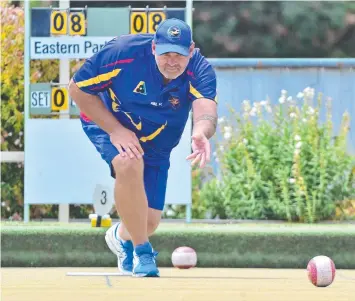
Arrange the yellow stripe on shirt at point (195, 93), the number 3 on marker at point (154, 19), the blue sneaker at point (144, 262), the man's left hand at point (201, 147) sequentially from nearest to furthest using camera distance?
the man's left hand at point (201, 147) → the yellow stripe on shirt at point (195, 93) → the blue sneaker at point (144, 262) → the number 3 on marker at point (154, 19)

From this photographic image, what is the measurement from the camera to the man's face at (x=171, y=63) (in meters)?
5.70

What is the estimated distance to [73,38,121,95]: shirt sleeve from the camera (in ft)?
19.3

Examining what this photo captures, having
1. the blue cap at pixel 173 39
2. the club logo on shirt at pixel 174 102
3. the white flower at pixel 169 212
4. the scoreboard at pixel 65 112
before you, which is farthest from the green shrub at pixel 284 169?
the blue cap at pixel 173 39

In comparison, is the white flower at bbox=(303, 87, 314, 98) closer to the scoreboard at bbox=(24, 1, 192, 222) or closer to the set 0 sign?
the scoreboard at bbox=(24, 1, 192, 222)

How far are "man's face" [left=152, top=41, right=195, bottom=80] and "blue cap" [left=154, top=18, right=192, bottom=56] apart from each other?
37mm

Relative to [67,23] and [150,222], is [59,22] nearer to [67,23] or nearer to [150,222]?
[67,23]

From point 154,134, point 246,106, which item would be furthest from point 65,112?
point 154,134

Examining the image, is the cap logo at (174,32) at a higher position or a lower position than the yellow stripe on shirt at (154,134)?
higher

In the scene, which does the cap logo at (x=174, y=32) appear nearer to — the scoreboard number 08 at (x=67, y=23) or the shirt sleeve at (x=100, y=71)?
the shirt sleeve at (x=100, y=71)

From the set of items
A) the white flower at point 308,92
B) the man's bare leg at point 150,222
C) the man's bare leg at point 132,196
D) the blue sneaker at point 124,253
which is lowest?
the blue sneaker at point 124,253

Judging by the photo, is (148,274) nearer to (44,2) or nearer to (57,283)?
(57,283)

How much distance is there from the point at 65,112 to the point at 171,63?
11.4 ft

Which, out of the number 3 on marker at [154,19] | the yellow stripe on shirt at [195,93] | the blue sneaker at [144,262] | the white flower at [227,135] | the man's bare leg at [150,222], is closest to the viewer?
the yellow stripe on shirt at [195,93]

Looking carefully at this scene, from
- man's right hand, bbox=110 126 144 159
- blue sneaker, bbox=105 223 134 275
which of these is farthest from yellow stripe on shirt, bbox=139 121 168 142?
blue sneaker, bbox=105 223 134 275
